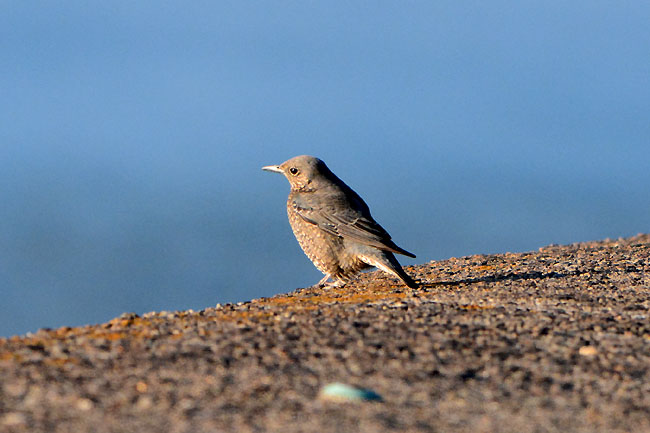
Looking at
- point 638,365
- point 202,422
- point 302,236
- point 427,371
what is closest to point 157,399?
point 202,422

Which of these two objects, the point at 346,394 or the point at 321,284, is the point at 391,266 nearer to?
the point at 321,284

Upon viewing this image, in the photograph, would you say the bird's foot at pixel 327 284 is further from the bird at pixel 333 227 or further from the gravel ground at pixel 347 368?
the gravel ground at pixel 347 368

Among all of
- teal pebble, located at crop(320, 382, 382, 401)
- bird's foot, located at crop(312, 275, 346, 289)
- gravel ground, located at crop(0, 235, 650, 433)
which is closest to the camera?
gravel ground, located at crop(0, 235, 650, 433)

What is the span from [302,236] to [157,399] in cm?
591

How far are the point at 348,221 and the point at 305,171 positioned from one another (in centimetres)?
124

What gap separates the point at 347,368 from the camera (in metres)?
5.19

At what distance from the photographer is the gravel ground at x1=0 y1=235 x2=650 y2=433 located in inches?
170

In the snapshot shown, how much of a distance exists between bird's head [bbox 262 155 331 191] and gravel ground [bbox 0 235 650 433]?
281 centimetres

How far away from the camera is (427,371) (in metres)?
5.24

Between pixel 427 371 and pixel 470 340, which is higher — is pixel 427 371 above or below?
below

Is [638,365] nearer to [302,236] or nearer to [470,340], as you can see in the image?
[470,340]

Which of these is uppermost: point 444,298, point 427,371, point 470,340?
point 444,298

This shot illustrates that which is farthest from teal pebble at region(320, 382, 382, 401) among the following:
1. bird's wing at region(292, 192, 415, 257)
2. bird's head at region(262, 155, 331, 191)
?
bird's head at region(262, 155, 331, 191)

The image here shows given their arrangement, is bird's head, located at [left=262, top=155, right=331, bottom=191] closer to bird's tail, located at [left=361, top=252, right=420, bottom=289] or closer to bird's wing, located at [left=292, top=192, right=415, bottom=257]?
bird's wing, located at [left=292, top=192, right=415, bottom=257]
